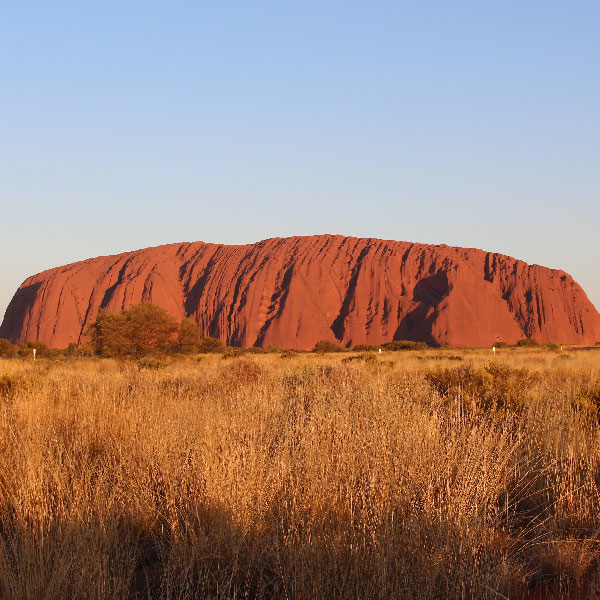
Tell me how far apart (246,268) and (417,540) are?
260 ft

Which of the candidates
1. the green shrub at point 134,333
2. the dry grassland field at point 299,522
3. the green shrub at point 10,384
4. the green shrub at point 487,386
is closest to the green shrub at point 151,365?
the green shrub at point 134,333

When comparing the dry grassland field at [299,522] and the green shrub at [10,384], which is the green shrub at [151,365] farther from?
the dry grassland field at [299,522]

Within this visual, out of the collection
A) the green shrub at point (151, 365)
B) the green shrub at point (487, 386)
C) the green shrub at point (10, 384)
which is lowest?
the green shrub at point (151, 365)

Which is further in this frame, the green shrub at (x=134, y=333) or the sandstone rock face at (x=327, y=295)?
the sandstone rock face at (x=327, y=295)

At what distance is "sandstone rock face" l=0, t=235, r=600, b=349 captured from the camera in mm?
70125

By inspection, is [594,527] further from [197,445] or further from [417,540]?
[197,445]

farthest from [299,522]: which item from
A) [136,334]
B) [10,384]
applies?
[136,334]

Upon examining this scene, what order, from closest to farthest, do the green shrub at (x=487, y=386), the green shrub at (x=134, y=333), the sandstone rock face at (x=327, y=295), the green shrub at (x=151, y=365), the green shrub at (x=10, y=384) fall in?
the green shrub at (x=487, y=386) < the green shrub at (x=10, y=384) < the green shrub at (x=151, y=365) < the green shrub at (x=134, y=333) < the sandstone rock face at (x=327, y=295)

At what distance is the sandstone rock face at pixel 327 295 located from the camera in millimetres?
70125

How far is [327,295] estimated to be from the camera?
7600 cm

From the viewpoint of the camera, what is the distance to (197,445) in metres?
4.43

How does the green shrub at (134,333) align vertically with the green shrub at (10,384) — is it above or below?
below

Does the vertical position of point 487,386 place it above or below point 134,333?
above

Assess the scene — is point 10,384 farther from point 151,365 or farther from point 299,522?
point 151,365
